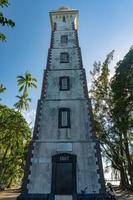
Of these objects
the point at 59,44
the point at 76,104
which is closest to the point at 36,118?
the point at 76,104

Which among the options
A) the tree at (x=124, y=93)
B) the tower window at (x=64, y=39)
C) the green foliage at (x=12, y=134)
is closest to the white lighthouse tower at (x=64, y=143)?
the tower window at (x=64, y=39)

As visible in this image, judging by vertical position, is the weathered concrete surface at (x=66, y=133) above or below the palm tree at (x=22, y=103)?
below

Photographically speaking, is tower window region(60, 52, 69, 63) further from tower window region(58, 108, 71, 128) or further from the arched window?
the arched window

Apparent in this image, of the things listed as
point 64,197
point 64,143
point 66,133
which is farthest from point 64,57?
point 64,197

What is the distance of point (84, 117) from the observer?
21.4m

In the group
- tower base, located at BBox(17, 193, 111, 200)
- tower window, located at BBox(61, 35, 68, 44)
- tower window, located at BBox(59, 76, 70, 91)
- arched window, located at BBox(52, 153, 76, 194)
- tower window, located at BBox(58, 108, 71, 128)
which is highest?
tower window, located at BBox(61, 35, 68, 44)

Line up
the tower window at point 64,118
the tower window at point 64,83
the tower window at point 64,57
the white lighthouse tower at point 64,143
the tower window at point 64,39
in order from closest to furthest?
the white lighthouse tower at point 64,143
the tower window at point 64,118
the tower window at point 64,83
the tower window at point 64,57
the tower window at point 64,39

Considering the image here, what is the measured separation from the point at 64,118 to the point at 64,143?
2.11 metres

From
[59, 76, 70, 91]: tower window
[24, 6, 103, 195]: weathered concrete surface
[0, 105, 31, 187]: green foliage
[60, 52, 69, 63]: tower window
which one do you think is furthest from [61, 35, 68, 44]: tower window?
[0, 105, 31, 187]: green foliage

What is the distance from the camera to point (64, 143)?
2044 cm

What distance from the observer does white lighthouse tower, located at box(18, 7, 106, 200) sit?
18984mm

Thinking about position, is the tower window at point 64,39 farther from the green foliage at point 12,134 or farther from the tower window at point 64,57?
the green foliage at point 12,134

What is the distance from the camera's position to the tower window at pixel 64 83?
23328 mm

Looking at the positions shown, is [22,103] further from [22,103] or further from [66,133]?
[66,133]
